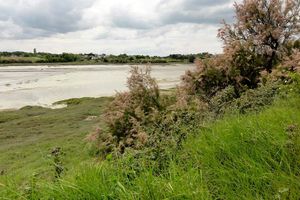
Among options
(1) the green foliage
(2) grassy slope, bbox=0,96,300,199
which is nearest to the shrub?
(1) the green foliage

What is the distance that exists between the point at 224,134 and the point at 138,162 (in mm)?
1234

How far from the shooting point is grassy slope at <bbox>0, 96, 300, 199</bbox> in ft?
13.7

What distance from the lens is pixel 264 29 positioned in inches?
577

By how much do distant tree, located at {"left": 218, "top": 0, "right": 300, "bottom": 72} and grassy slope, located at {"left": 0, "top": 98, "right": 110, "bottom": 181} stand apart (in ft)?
16.8

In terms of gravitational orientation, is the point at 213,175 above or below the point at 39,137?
above

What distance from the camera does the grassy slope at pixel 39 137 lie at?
1477 centimetres

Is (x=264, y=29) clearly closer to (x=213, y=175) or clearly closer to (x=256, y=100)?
(x=256, y=100)

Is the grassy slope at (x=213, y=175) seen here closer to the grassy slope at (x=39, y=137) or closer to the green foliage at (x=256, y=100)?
the green foliage at (x=256, y=100)

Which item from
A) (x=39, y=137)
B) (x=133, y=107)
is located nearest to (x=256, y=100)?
(x=133, y=107)

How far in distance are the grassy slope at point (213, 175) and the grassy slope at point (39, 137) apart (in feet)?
20.3

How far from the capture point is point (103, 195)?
172 inches

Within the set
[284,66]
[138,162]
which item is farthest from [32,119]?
[138,162]

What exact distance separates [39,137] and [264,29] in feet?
41.5

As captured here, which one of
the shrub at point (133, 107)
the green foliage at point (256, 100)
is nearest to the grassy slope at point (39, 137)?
the shrub at point (133, 107)
